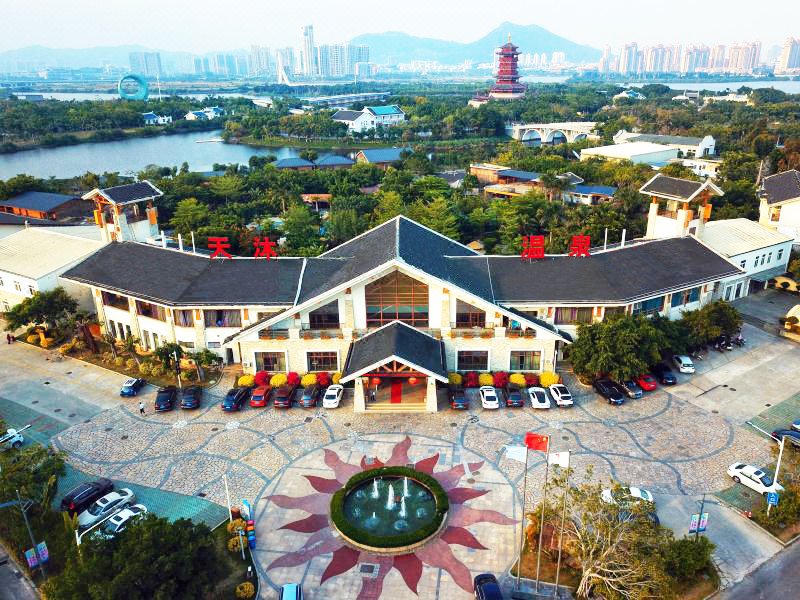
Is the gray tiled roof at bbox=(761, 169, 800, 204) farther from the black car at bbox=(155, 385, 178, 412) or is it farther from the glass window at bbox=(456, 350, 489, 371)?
the black car at bbox=(155, 385, 178, 412)

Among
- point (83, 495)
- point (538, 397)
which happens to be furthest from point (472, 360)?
point (83, 495)

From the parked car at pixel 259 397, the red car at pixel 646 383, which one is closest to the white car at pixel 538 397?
the red car at pixel 646 383

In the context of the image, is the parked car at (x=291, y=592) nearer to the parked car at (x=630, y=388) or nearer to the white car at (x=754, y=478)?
the white car at (x=754, y=478)

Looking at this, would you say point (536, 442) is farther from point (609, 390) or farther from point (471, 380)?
point (609, 390)

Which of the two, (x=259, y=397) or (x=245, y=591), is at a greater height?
(x=259, y=397)

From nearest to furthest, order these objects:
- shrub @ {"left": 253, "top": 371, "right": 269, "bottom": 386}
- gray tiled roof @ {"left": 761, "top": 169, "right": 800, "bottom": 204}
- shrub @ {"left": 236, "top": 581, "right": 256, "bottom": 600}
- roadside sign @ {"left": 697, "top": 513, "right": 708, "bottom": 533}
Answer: shrub @ {"left": 236, "top": 581, "right": 256, "bottom": 600} < roadside sign @ {"left": 697, "top": 513, "right": 708, "bottom": 533} < shrub @ {"left": 253, "top": 371, "right": 269, "bottom": 386} < gray tiled roof @ {"left": 761, "top": 169, "right": 800, "bottom": 204}

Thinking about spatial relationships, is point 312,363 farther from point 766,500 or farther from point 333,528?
point 766,500

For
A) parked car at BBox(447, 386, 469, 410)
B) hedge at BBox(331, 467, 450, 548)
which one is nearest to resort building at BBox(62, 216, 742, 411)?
parked car at BBox(447, 386, 469, 410)
